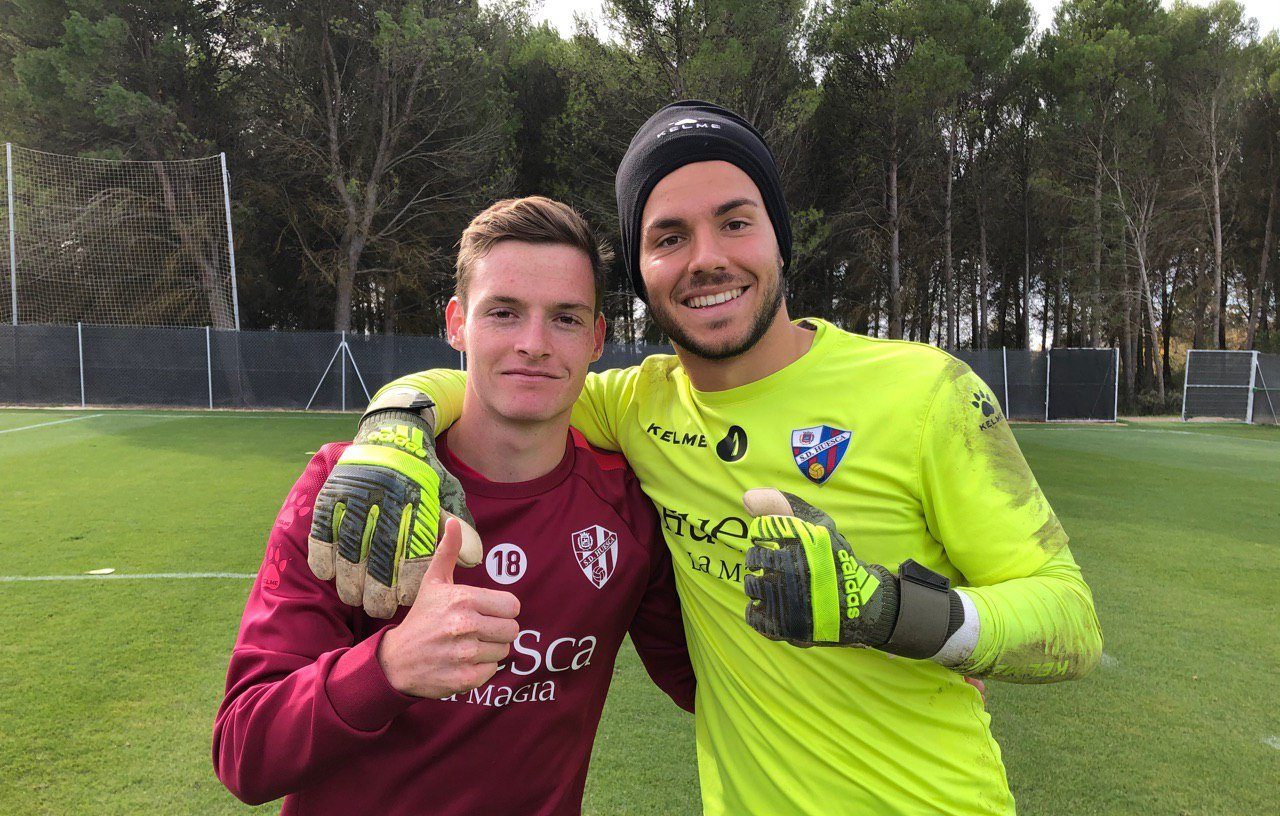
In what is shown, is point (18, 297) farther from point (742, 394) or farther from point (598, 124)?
point (742, 394)

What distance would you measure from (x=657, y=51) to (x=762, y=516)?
21.0 meters

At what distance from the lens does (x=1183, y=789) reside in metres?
3.09

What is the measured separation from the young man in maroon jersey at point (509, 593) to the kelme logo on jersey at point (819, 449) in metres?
0.50

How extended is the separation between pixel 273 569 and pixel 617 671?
293 cm

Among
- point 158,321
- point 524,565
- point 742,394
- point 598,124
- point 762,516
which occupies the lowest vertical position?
point 524,565

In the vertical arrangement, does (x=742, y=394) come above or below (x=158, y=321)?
below

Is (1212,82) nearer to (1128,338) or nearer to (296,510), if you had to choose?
(1128,338)

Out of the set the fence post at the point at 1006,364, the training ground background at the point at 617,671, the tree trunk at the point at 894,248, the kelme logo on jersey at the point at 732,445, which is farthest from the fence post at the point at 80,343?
the fence post at the point at 1006,364

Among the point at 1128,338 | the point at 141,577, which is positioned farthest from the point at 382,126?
the point at 1128,338

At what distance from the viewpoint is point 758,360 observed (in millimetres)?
1983

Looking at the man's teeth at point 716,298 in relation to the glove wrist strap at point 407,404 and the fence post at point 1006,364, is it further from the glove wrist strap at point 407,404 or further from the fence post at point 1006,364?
the fence post at point 1006,364

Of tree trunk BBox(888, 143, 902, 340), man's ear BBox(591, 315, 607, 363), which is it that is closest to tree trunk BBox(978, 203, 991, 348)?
tree trunk BBox(888, 143, 902, 340)

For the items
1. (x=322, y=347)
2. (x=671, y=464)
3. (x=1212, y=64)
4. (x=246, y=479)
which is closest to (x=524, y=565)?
(x=671, y=464)

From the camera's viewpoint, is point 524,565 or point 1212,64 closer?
point 524,565
